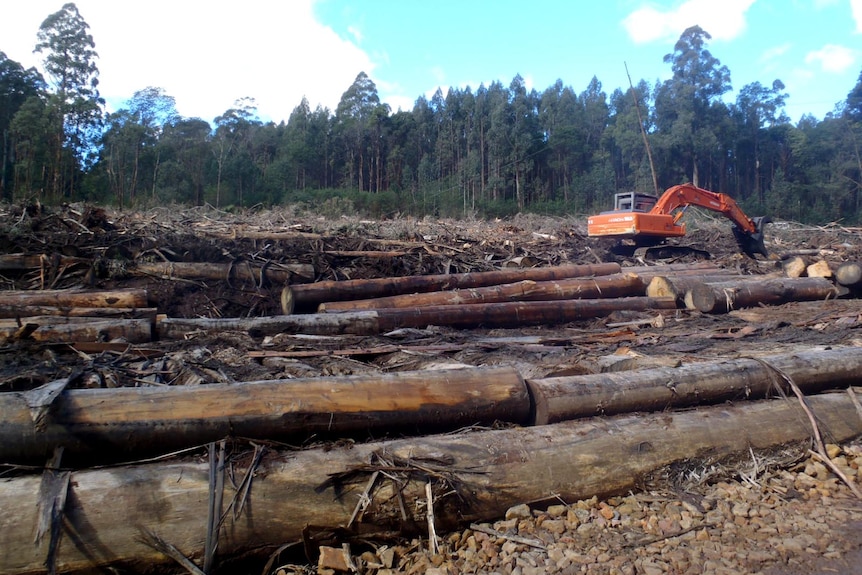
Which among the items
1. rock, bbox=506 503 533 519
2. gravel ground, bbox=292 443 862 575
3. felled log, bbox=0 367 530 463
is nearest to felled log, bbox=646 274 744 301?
gravel ground, bbox=292 443 862 575

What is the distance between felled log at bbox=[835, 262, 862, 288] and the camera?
10.5 metres

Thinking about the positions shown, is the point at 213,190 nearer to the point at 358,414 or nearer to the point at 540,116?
the point at 540,116

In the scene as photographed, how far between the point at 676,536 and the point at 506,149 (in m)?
41.7

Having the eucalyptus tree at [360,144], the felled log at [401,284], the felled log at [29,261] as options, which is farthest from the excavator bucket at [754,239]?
the eucalyptus tree at [360,144]

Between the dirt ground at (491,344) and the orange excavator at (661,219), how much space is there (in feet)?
2.43

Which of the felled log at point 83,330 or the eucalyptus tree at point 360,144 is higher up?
the eucalyptus tree at point 360,144

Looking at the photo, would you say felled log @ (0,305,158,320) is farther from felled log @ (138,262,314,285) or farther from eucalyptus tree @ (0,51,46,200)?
eucalyptus tree @ (0,51,46,200)

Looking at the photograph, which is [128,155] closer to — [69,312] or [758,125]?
[69,312]

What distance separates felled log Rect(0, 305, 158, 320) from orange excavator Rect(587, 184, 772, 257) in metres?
11.1

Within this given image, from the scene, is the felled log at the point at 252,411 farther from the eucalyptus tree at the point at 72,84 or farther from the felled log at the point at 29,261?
the eucalyptus tree at the point at 72,84

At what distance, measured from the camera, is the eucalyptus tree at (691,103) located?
1555 inches

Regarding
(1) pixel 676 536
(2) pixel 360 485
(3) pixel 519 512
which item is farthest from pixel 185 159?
(1) pixel 676 536

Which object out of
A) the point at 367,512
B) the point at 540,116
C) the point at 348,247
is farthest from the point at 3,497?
the point at 540,116

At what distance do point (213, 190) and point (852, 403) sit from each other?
3175 centimetres
